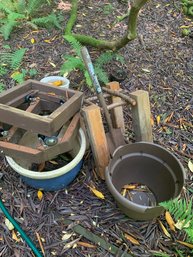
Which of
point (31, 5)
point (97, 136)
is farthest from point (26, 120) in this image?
point (31, 5)

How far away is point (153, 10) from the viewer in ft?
13.9

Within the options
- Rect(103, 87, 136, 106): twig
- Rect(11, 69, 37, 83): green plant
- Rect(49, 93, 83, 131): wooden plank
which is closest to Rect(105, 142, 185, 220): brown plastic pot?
Rect(103, 87, 136, 106): twig

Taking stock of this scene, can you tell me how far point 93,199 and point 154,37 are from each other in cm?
246

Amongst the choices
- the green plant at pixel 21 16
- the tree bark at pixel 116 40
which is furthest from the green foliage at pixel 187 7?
the green plant at pixel 21 16

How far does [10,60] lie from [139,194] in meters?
2.18

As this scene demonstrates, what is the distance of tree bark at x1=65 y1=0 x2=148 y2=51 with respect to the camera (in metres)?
2.69

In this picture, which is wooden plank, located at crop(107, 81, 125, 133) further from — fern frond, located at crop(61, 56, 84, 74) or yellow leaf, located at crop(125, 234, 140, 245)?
yellow leaf, located at crop(125, 234, 140, 245)

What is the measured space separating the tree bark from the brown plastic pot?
130 centimetres

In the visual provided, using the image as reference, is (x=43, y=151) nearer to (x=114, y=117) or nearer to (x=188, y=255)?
(x=114, y=117)

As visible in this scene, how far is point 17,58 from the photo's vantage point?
3.24 metres

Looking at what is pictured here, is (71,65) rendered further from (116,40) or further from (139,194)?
(139,194)

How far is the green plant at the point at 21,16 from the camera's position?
11.7 ft

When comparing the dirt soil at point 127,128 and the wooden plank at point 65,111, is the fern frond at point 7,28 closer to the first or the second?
the dirt soil at point 127,128

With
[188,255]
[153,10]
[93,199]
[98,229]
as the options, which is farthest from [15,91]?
[153,10]
